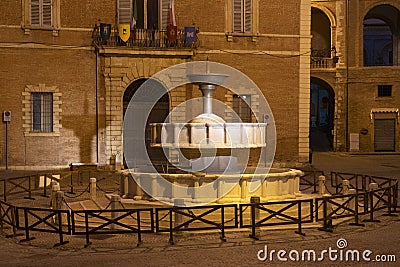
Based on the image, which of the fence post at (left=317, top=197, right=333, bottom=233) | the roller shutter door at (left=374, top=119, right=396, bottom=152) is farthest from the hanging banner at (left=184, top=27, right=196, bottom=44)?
the roller shutter door at (left=374, top=119, right=396, bottom=152)

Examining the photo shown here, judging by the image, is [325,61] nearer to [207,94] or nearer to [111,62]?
[111,62]

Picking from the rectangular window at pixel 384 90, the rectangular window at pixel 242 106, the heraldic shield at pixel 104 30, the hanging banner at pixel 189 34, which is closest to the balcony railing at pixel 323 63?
the rectangular window at pixel 384 90

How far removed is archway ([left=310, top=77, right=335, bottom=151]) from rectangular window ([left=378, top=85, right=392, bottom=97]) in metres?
2.81

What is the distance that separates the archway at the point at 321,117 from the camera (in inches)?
1526

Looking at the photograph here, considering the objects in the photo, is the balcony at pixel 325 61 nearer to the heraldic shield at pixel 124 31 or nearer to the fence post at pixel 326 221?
the heraldic shield at pixel 124 31

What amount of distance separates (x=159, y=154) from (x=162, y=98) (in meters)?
2.45

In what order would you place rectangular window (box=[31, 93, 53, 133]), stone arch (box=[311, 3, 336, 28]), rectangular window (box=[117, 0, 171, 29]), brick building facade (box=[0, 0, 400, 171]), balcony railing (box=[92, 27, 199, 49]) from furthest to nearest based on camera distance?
1. stone arch (box=[311, 3, 336, 28])
2. rectangular window (box=[117, 0, 171, 29])
3. balcony railing (box=[92, 27, 199, 49])
4. rectangular window (box=[31, 93, 53, 133])
5. brick building facade (box=[0, 0, 400, 171])

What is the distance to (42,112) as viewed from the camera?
Answer: 24.5 meters

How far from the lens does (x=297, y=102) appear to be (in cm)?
2666

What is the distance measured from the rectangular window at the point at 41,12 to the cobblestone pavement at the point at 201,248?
15304 mm

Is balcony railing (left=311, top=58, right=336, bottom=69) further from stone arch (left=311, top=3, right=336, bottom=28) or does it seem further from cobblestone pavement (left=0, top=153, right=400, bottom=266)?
cobblestone pavement (left=0, top=153, right=400, bottom=266)

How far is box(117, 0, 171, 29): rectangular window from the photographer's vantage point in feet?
82.5

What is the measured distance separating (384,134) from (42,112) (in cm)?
2156

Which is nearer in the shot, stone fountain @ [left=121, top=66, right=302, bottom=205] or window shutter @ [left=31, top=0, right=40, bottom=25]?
stone fountain @ [left=121, top=66, right=302, bottom=205]
